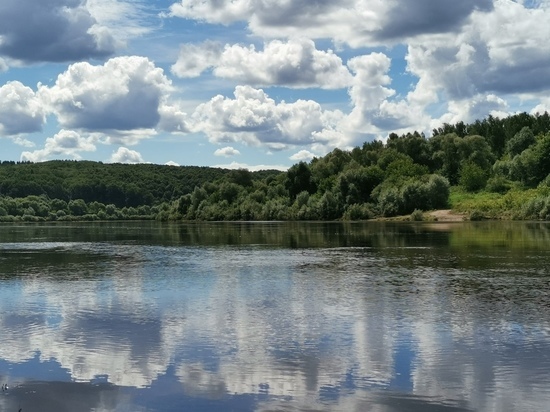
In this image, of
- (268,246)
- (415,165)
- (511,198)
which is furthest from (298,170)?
(268,246)

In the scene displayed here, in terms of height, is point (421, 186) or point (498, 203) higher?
point (421, 186)

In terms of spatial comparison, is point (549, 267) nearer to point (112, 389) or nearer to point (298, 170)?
point (112, 389)

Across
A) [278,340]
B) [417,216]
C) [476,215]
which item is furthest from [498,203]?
[278,340]

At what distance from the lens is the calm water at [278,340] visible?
1525 cm

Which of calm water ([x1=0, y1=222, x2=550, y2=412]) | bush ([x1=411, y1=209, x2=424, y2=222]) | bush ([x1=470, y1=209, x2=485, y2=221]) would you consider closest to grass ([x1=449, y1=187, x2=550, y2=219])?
bush ([x1=470, y1=209, x2=485, y2=221])

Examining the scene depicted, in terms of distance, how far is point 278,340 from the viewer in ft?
68.6

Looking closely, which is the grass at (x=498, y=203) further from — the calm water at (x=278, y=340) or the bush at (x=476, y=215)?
the calm water at (x=278, y=340)

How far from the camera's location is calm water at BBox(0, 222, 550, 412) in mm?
15250

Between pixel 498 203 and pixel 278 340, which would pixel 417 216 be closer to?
pixel 498 203

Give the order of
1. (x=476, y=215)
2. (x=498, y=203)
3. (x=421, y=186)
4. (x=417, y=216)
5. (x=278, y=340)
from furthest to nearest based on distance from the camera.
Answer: (x=421, y=186)
(x=417, y=216)
(x=498, y=203)
(x=476, y=215)
(x=278, y=340)

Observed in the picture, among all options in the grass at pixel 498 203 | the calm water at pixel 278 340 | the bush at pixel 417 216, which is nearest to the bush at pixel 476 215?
the grass at pixel 498 203

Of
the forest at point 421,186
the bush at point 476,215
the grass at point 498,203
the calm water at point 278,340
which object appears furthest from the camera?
the forest at point 421,186

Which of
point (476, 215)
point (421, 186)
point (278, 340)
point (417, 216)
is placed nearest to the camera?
point (278, 340)

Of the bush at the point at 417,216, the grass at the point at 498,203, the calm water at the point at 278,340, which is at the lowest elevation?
the calm water at the point at 278,340
